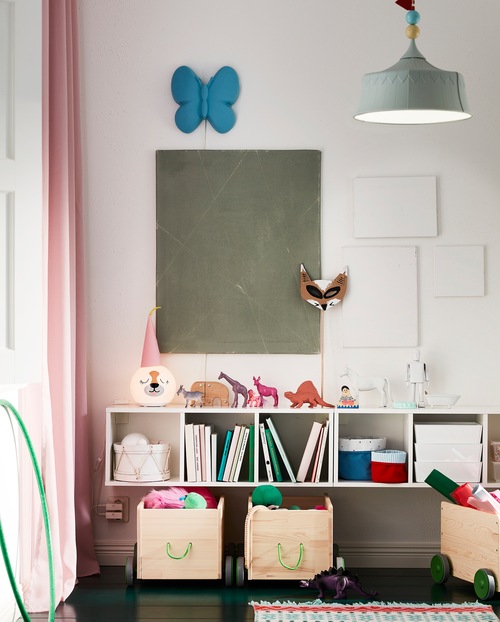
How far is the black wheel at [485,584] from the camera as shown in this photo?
3.30m

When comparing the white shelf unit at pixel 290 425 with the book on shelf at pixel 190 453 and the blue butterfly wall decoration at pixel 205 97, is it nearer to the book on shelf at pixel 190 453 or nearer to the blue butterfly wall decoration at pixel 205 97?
the book on shelf at pixel 190 453

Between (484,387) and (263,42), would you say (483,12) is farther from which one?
(484,387)

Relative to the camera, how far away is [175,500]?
3646 millimetres

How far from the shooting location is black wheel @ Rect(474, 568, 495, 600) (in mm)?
3296

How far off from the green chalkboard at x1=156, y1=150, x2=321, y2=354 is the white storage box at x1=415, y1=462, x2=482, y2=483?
2.41 feet

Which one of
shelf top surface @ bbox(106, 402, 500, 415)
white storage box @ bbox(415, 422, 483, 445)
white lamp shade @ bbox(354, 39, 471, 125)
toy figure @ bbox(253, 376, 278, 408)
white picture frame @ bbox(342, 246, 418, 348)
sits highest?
white lamp shade @ bbox(354, 39, 471, 125)

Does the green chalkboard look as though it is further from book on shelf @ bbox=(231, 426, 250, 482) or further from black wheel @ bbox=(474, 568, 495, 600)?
black wheel @ bbox=(474, 568, 495, 600)

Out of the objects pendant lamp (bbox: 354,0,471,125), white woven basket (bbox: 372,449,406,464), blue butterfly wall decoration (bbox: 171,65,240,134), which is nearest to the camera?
pendant lamp (bbox: 354,0,471,125)

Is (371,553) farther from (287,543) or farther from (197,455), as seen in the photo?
(197,455)

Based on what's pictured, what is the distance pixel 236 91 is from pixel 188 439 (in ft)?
5.08

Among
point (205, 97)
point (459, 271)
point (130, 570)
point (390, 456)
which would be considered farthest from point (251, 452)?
point (205, 97)

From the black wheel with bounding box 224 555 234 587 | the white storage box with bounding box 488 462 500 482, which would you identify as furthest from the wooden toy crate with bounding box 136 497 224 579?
the white storage box with bounding box 488 462 500 482

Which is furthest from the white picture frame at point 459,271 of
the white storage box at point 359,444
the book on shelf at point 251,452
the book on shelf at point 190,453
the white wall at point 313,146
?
the book on shelf at point 190,453

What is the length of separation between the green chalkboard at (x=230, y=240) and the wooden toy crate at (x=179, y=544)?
0.78 m
